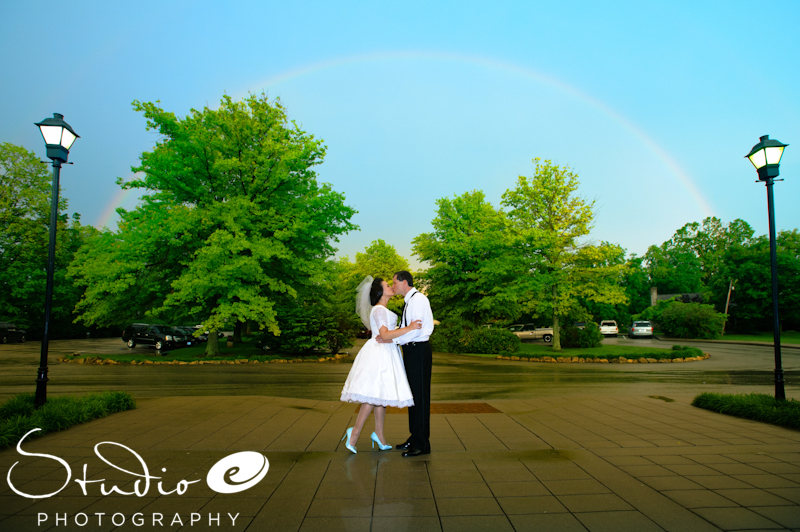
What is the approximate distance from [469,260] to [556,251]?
7.64 metres

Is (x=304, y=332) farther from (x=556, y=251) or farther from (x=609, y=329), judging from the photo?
(x=609, y=329)

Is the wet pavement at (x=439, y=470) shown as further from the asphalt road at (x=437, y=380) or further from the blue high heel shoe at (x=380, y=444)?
the asphalt road at (x=437, y=380)

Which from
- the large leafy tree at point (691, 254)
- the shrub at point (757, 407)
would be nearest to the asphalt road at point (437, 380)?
the shrub at point (757, 407)

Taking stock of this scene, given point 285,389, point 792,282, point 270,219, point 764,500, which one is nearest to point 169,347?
point 270,219

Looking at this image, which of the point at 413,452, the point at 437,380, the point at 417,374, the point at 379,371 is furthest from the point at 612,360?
the point at 379,371

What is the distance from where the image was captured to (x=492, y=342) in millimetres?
25969

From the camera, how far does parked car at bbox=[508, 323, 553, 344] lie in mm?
39844

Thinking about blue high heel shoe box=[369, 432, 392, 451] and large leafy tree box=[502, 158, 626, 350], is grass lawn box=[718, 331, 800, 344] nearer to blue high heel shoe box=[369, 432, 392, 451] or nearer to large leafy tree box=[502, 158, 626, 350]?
large leafy tree box=[502, 158, 626, 350]

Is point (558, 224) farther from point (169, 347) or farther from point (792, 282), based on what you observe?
point (792, 282)

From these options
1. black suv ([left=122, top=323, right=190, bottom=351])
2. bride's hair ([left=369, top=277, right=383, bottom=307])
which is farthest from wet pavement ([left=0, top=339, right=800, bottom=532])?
black suv ([left=122, top=323, right=190, bottom=351])

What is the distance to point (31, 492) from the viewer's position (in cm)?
411

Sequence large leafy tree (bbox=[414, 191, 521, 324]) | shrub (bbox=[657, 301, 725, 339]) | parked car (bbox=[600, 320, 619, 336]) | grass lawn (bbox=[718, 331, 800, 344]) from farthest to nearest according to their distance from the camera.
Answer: parked car (bbox=[600, 320, 619, 336]) → shrub (bbox=[657, 301, 725, 339]) → grass lawn (bbox=[718, 331, 800, 344]) → large leafy tree (bbox=[414, 191, 521, 324])

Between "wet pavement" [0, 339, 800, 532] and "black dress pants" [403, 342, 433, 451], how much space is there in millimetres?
241

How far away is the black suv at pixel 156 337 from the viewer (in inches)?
1123
